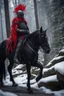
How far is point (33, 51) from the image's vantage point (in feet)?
30.6

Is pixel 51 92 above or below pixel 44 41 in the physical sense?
below

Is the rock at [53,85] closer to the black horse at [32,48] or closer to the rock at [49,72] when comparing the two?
the rock at [49,72]

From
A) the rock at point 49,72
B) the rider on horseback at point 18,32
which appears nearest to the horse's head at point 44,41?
the rider on horseback at point 18,32

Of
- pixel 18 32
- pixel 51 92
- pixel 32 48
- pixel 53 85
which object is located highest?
pixel 18 32

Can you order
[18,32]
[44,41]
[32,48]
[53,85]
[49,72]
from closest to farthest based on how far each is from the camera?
[44,41] < [32,48] < [53,85] < [18,32] < [49,72]

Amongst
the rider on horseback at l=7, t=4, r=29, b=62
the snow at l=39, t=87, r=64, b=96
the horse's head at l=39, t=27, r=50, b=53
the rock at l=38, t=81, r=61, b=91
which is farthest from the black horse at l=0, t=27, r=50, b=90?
the rock at l=38, t=81, r=61, b=91

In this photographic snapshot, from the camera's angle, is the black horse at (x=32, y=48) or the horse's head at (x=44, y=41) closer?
the horse's head at (x=44, y=41)

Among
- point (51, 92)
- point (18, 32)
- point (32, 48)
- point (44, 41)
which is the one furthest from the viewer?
point (18, 32)

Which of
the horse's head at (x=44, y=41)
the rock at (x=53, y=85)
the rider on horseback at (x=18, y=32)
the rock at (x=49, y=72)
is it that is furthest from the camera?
the rock at (x=49, y=72)

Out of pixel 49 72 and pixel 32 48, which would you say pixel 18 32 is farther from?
pixel 49 72

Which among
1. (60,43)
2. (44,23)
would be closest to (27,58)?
(60,43)

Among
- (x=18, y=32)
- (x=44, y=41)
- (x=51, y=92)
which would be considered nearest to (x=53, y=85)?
(x=51, y=92)

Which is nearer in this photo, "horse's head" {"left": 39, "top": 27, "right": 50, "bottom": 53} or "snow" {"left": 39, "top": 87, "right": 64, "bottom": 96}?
"snow" {"left": 39, "top": 87, "right": 64, "bottom": 96}

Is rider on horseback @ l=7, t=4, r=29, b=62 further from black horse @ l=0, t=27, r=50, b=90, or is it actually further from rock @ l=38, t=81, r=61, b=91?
rock @ l=38, t=81, r=61, b=91
